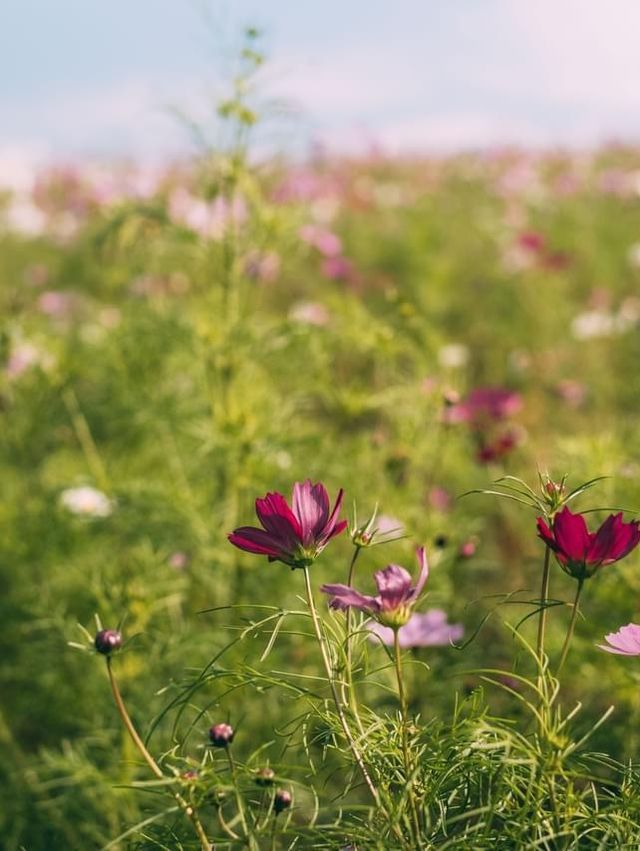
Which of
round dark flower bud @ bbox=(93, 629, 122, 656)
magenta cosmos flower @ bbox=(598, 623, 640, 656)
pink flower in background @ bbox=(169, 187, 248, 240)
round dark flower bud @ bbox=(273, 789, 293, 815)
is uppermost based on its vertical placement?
pink flower in background @ bbox=(169, 187, 248, 240)

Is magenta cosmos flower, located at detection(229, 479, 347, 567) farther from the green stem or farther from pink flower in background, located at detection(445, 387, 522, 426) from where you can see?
pink flower in background, located at detection(445, 387, 522, 426)

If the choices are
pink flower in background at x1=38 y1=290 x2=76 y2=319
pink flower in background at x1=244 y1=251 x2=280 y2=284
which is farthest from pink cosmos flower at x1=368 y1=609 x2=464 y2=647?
pink flower in background at x1=38 y1=290 x2=76 y2=319

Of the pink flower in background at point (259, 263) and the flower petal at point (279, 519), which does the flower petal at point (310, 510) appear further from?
the pink flower in background at point (259, 263)

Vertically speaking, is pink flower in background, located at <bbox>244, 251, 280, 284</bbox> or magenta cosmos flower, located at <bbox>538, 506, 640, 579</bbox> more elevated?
magenta cosmos flower, located at <bbox>538, 506, 640, 579</bbox>

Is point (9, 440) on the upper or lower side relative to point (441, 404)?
lower

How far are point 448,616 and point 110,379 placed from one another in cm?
89

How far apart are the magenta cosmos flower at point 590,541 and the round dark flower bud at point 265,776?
0.27 metres

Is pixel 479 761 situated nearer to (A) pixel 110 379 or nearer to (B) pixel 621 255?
(A) pixel 110 379

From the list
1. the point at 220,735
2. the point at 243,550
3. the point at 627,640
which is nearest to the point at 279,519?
the point at 220,735

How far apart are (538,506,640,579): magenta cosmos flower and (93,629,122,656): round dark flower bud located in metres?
0.37

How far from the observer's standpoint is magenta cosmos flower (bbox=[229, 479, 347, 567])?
741 millimetres

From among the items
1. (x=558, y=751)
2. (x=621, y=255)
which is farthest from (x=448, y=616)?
(x=621, y=255)

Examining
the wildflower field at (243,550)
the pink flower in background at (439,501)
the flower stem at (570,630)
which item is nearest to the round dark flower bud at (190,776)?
the wildflower field at (243,550)

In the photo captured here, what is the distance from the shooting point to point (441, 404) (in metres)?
1.69
